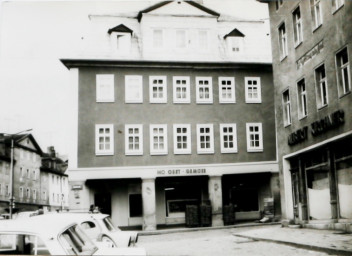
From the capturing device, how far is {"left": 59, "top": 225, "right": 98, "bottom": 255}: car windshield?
11.3 ft

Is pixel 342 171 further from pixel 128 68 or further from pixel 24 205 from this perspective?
pixel 24 205

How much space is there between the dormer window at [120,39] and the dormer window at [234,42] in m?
1.49

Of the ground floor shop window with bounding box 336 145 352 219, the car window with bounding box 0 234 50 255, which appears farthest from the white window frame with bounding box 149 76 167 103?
the car window with bounding box 0 234 50 255

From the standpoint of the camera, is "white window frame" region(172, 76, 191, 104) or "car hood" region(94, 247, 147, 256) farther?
"white window frame" region(172, 76, 191, 104)

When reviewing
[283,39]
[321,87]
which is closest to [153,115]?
[283,39]

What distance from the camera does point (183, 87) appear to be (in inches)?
334

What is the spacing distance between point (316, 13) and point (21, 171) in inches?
172

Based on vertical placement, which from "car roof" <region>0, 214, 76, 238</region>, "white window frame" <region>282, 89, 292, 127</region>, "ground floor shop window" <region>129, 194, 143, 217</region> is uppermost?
"white window frame" <region>282, 89, 292, 127</region>

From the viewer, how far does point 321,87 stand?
24.8 feet

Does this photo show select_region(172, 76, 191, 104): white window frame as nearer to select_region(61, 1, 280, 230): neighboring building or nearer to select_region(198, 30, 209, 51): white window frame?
select_region(61, 1, 280, 230): neighboring building

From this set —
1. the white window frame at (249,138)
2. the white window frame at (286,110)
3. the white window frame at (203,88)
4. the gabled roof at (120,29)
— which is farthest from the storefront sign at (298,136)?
the gabled roof at (120,29)

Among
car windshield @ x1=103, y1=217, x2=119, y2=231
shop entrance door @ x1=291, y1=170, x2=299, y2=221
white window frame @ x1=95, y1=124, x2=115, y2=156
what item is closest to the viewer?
car windshield @ x1=103, y1=217, x2=119, y2=231

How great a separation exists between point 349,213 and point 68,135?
4361 millimetres

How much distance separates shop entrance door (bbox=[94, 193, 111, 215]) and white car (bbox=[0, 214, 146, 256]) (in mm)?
3380
